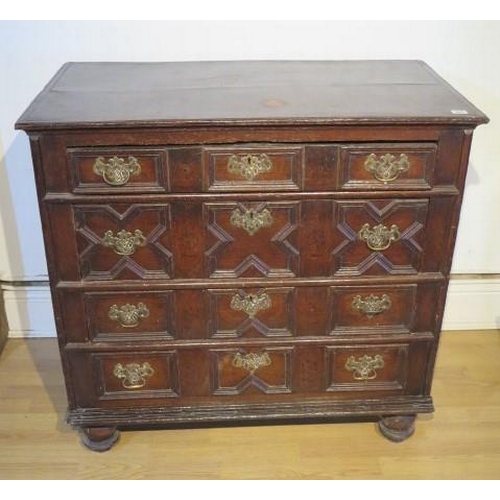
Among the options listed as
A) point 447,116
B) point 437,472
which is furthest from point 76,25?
point 437,472

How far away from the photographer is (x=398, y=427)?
1.88 metres

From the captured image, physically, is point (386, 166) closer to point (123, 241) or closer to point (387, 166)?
point (387, 166)

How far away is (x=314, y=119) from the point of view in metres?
1.46

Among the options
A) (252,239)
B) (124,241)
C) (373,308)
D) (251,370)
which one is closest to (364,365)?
(373,308)

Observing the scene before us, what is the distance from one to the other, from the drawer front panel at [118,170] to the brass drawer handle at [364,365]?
0.68 m

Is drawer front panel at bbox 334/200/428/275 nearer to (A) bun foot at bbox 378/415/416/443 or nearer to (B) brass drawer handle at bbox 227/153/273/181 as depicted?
(B) brass drawer handle at bbox 227/153/273/181

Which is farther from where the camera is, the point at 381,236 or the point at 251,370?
the point at 251,370

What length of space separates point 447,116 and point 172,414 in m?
1.04

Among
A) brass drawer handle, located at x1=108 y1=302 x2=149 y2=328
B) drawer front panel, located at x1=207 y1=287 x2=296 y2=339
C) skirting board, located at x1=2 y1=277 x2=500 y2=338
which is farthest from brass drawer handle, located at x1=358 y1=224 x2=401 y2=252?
skirting board, located at x1=2 y1=277 x2=500 y2=338

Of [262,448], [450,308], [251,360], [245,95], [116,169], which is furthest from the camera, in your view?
[450,308]

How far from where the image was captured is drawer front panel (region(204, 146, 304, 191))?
4.91 feet

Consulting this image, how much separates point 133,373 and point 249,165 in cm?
65

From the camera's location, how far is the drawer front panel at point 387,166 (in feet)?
4.97

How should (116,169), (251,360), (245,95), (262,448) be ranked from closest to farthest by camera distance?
(116,169) < (245,95) < (251,360) < (262,448)
